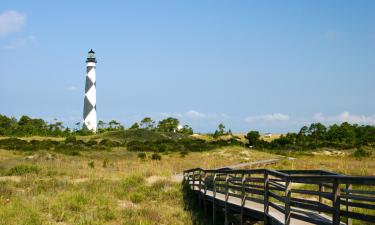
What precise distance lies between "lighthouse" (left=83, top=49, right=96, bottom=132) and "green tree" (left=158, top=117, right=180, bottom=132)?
1006 inches

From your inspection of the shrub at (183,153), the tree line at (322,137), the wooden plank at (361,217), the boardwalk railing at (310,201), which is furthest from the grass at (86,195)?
the tree line at (322,137)

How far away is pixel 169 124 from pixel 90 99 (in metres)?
29.0

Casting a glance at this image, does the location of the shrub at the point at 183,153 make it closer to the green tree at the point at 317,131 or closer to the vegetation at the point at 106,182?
the vegetation at the point at 106,182

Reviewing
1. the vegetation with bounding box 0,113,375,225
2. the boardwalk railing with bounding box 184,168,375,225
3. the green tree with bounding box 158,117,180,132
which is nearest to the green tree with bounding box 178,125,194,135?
Answer: the green tree with bounding box 158,117,180,132

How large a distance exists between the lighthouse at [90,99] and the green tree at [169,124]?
25.6m

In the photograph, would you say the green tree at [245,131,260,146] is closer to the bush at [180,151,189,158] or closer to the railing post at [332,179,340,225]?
the bush at [180,151,189,158]

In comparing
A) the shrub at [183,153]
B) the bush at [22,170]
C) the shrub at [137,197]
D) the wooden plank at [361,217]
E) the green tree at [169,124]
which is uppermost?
the green tree at [169,124]

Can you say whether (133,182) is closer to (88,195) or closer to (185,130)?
(88,195)

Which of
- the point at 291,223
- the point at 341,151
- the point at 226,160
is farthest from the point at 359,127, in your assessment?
the point at 291,223

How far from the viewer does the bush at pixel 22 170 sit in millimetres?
30578

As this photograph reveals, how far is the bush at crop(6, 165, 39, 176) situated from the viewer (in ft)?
100

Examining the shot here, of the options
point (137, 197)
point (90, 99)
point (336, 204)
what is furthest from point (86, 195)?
point (90, 99)

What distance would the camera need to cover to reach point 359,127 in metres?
102

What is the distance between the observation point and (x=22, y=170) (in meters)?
31.1
